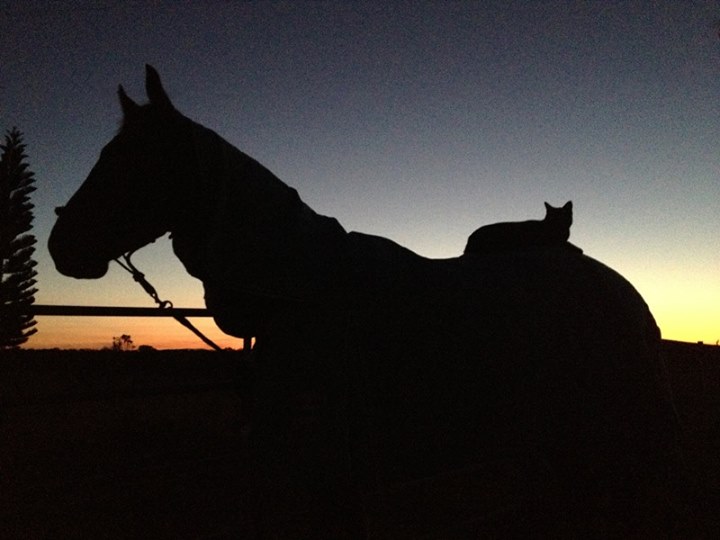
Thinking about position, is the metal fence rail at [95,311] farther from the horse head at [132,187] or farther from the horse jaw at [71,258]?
the horse head at [132,187]

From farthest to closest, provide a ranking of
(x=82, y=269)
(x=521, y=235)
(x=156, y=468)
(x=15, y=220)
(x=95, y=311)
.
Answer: (x=15, y=220)
(x=156, y=468)
(x=95, y=311)
(x=521, y=235)
(x=82, y=269)

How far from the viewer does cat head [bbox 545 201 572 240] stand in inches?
98.4

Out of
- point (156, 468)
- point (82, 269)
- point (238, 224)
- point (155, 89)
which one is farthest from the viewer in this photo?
point (156, 468)

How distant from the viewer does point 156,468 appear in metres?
2.95

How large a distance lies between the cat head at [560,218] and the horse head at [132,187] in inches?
76.8

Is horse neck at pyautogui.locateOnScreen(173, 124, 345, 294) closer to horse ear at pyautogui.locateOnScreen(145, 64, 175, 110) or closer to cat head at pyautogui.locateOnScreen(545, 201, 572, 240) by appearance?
horse ear at pyautogui.locateOnScreen(145, 64, 175, 110)

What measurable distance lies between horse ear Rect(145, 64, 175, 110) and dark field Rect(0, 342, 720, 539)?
3.33 ft

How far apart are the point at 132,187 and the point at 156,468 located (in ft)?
7.26

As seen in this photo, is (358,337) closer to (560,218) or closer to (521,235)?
(521,235)

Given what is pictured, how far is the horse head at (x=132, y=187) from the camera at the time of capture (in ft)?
5.02

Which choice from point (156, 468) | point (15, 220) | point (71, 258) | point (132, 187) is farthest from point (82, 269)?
point (15, 220)

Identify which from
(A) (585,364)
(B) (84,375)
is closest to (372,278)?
(A) (585,364)

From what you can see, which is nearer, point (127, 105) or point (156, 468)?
point (127, 105)

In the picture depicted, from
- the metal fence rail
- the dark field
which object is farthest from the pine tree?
the metal fence rail
